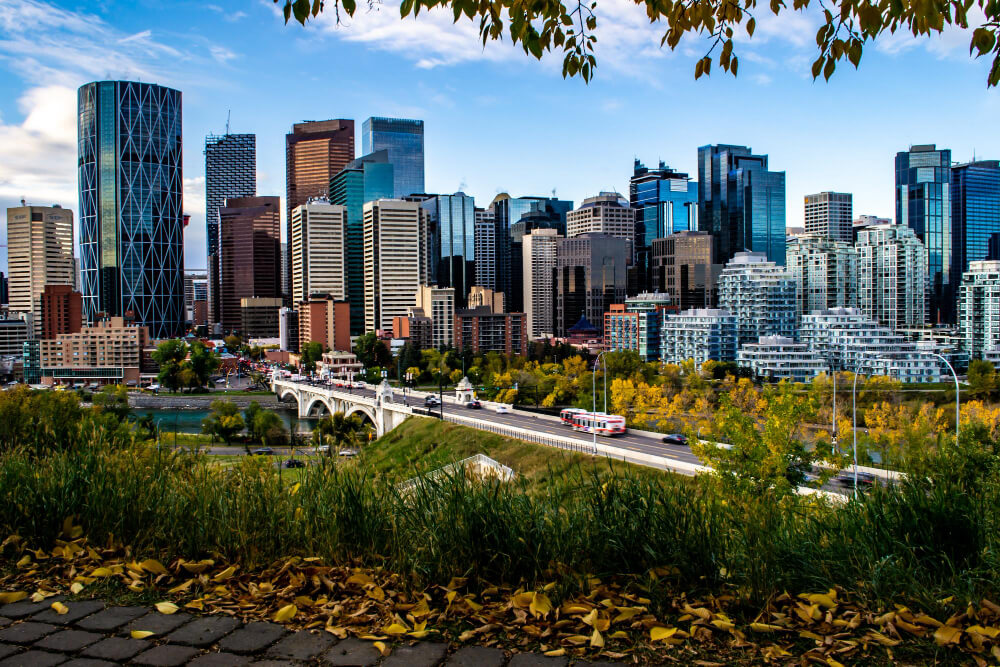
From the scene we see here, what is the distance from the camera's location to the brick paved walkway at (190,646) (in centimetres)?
268

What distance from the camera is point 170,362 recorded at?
271 feet

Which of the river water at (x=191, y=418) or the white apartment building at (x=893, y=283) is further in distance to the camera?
the white apartment building at (x=893, y=283)

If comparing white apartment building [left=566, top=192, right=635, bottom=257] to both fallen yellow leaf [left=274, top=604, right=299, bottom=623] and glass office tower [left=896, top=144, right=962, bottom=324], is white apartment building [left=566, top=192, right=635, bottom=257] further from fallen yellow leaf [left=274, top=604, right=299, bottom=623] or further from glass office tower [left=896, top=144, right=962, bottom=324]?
fallen yellow leaf [left=274, top=604, right=299, bottom=623]

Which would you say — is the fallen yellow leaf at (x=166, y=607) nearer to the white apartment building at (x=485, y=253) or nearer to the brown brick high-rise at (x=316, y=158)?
the white apartment building at (x=485, y=253)

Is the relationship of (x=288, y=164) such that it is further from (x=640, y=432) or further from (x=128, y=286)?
(x=640, y=432)

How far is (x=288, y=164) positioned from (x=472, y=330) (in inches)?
4188

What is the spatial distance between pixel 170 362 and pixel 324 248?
38.6 metres

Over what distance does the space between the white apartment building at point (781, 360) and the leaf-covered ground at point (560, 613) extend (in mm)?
52594

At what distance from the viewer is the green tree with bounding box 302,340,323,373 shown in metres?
89.7

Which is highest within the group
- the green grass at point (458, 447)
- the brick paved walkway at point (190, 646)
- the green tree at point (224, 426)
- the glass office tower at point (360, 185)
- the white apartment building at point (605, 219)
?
the glass office tower at point (360, 185)

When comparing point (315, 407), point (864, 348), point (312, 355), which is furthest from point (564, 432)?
point (312, 355)

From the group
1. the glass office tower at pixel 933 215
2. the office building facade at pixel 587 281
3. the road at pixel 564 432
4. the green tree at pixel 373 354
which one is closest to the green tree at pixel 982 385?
the road at pixel 564 432

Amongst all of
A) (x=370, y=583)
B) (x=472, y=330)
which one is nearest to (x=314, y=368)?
(x=472, y=330)

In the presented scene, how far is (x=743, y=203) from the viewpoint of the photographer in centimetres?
15038
